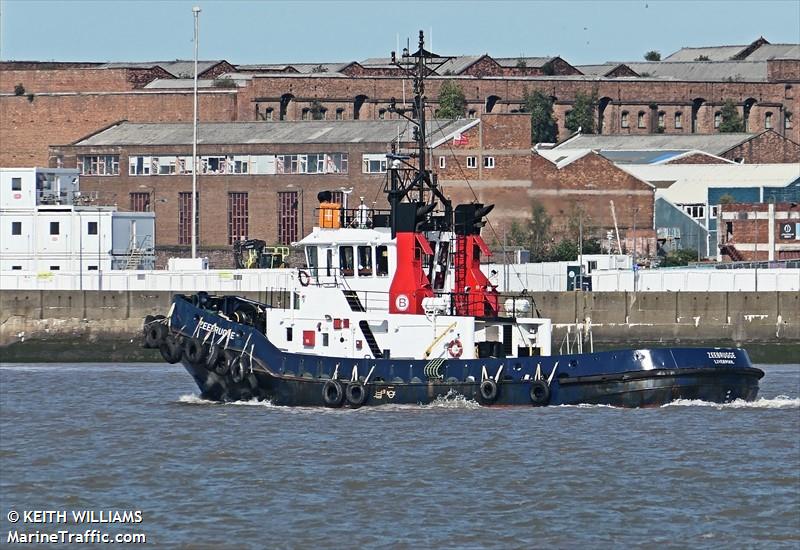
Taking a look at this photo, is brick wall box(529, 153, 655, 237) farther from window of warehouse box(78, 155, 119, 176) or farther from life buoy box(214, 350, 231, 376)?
life buoy box(214, 350, 231, 376)

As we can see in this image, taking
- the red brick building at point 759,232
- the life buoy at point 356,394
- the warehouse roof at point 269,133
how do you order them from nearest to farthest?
the life buoy at point 356,394
the red brick building at point 759,232
the warehouse roof at point 269,133

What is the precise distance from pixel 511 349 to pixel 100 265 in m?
31.9

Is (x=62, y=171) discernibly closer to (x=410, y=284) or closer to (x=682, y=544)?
(x=410, y=284)

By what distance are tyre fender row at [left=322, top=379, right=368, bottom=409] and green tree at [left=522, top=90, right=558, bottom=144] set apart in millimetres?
71757

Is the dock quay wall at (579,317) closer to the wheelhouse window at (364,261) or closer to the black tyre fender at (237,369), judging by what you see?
the black tyre fender at (237,369)

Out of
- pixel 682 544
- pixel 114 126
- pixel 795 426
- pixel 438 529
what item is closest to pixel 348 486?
pixel 438 529

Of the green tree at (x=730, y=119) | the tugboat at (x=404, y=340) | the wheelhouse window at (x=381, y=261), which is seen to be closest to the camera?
the tugboat at (x=404, y=340)

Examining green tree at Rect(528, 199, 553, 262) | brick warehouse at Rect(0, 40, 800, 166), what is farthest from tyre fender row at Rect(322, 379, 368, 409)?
brick warehouse at Rect(0, 40, 800, 166)

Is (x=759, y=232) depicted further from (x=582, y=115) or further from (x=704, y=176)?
(x=582, y=115)

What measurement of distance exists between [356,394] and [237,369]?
9.62ft

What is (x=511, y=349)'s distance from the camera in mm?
40844

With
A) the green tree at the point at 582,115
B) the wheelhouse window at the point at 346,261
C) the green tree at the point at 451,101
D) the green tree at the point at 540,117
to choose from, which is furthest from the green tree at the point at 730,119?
the wheelhouse window at the point at 346,261

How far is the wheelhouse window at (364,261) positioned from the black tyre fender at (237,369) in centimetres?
322

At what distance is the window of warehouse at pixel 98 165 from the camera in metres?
90.6
